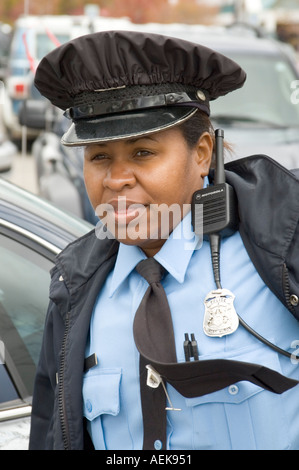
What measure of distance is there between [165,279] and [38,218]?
82 centimetres

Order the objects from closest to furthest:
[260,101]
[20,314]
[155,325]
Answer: [155,325] → [20,314] → [260,101]

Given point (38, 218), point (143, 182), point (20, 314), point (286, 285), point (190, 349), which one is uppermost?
point (143, 182)

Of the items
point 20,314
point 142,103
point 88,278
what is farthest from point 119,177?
point 20,314

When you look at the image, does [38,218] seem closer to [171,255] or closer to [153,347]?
[171,255]

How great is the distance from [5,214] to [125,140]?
781 mm

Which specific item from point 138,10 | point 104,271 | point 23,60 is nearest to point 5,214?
point 104,271

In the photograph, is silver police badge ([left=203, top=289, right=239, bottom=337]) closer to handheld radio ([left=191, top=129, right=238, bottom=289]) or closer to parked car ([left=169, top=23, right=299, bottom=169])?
handheld radio ([left=191, top=129, right=238, bottom=289])

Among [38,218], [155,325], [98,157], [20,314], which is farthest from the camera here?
[38,218]

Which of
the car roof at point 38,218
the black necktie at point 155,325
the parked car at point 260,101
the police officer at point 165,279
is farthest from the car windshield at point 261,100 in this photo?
the black necktie at point 155,325

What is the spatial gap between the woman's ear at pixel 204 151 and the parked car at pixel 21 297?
71 centimetres

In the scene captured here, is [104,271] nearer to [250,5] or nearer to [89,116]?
[89,116]

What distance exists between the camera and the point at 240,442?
5.61 feet

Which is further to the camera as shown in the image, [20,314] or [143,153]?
[20,314]

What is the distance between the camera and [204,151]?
1.95 m
